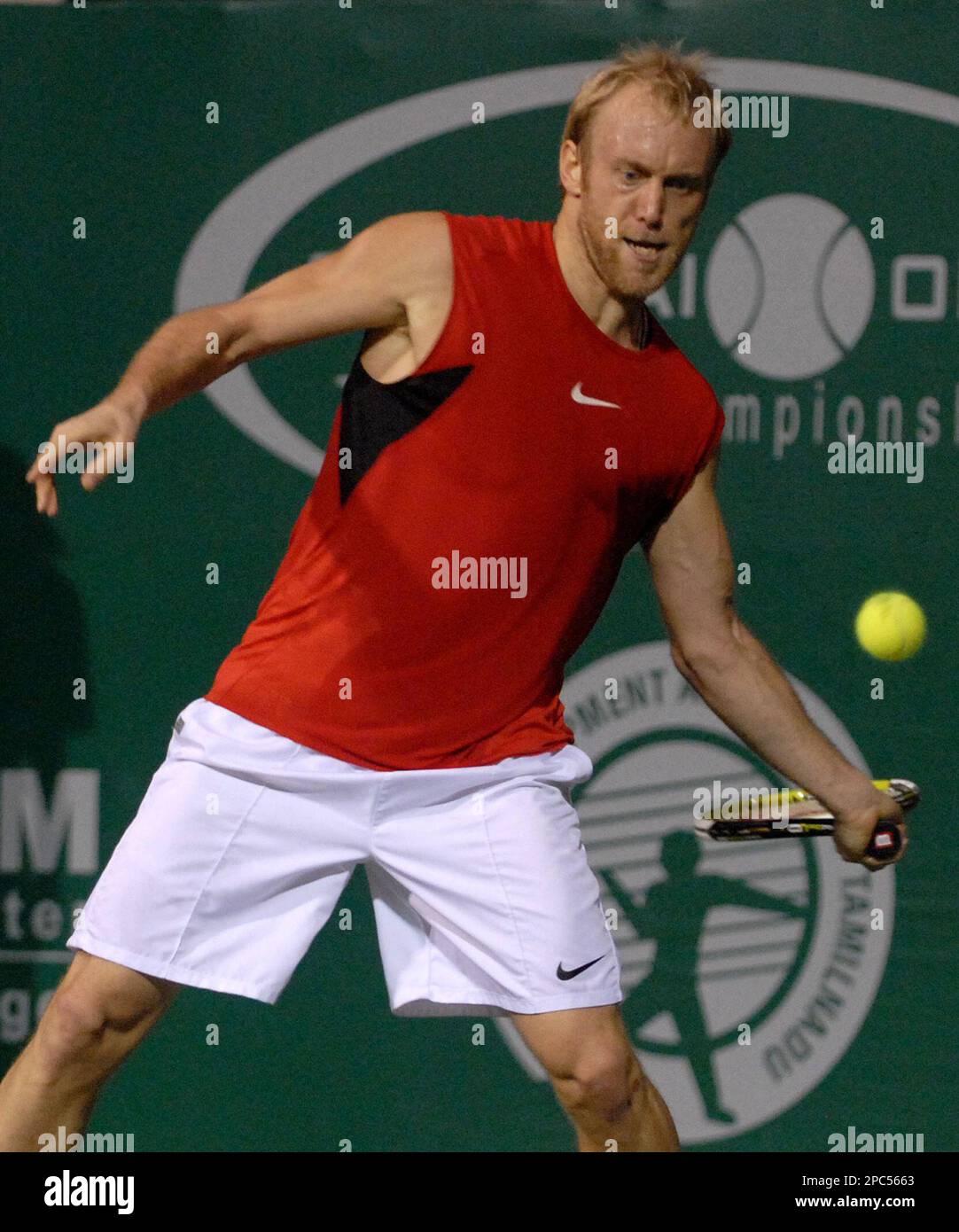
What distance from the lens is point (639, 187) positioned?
264 centimetres

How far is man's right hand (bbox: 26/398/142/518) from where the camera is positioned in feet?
7.22

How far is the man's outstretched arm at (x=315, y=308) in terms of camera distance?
248 centimetres

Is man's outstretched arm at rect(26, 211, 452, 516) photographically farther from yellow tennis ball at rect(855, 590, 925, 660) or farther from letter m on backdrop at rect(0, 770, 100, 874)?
yellow tennis ball at rect(855, 590, 925, 660)

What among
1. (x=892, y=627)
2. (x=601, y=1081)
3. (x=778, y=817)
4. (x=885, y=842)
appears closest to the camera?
(x=601, y=1081)

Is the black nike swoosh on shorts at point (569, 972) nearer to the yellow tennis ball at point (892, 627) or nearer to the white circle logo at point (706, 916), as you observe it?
the white circle logo at point (706, 916)


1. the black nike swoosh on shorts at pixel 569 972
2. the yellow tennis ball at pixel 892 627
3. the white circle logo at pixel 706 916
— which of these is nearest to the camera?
the black nike swoosh on shorts at pixel 569 972

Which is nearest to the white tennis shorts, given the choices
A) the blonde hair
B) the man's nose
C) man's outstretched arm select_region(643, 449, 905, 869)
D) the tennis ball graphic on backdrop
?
man's outstretched arm select_region(643, 449, 905, 869)

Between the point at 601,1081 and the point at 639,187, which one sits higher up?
the point at 639,187

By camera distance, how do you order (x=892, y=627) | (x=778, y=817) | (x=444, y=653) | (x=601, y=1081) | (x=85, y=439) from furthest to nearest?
(x=892, y=627)
(x=778, y=817)
(x=444, y=653)
(x=601, y=1081)
(x=85, y=439)

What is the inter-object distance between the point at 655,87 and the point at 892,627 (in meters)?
1.13

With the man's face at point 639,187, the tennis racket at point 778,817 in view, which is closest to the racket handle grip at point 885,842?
the tennis racket at point 778,817

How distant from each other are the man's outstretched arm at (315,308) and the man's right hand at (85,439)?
189 millimetres

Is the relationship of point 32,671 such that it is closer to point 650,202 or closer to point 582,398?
point 582,398

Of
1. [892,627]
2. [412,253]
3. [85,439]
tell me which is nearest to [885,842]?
[892,627]
